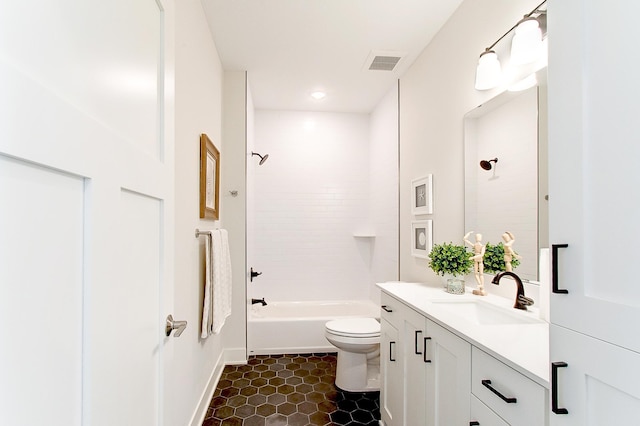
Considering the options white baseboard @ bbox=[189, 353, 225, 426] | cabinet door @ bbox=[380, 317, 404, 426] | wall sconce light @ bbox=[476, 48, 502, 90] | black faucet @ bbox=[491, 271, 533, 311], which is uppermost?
wall sconce light @ bbox=[476, 48, 502, 90]

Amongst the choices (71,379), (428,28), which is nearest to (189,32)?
(428,28)

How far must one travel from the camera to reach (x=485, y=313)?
164 cm

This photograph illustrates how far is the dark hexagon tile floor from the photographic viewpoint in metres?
2.17

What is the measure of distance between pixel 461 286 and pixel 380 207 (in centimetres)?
185

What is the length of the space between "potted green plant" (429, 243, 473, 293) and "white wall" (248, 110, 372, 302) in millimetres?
2152

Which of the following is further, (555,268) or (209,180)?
(209,180)

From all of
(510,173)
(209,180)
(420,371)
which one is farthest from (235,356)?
(510,173)

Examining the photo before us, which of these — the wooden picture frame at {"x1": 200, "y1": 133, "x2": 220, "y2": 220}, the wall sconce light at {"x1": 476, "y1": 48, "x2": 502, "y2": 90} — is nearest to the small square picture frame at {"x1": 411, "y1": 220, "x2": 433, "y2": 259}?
the wall sconce light at {"x1": 476, "y1": 48, "x2": 502, "y2": 90}

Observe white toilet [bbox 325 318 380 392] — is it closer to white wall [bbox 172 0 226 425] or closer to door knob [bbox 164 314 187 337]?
white wall [bbox 172 0 226 425]

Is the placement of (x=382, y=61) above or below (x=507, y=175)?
above

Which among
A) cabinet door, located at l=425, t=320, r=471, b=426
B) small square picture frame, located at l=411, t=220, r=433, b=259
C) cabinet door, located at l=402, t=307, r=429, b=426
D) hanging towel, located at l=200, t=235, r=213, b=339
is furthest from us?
small square picture frame, located at l=411, t=220, r=433, b=259

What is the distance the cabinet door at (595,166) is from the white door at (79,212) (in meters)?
0.93

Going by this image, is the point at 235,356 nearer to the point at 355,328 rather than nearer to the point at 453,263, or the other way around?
the point at 355,328

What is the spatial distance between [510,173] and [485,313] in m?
0.70
